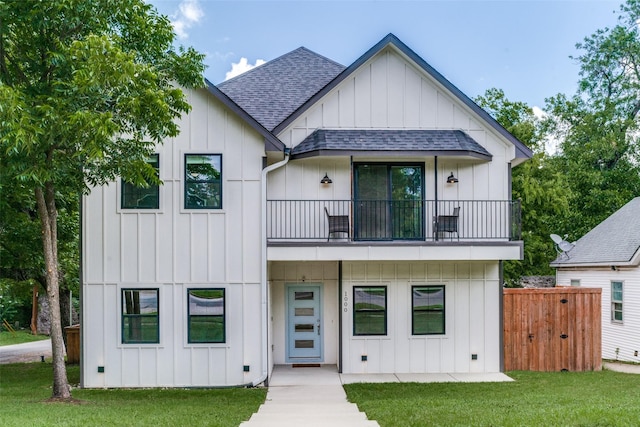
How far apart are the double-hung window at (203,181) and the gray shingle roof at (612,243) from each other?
12.8 metres

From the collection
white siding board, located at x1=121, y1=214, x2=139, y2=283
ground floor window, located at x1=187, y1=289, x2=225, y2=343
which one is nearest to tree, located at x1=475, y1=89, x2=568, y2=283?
ground floor window, located at x1=187, y1=289, x2=225, y2=343

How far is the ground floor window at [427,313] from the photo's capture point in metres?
12.7

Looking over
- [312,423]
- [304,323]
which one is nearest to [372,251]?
[304,323]

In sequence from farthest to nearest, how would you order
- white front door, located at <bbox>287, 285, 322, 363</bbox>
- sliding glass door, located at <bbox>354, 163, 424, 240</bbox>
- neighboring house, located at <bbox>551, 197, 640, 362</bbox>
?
neighboring house, located at <bbox>551, 197, 640, 362</bbox> → white front door, located at <bbox>287, 285, 322, 363</bbox> → sliding glass door, located at <bbox>354, 163, 424, 240</bbox>

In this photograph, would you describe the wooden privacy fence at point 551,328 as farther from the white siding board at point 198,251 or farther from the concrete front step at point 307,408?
the white siding board at point 198,251

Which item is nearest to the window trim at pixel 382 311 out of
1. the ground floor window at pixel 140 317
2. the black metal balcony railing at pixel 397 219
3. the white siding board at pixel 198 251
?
the black metal balcony railing at pixel 397 219

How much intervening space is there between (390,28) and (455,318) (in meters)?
6.99

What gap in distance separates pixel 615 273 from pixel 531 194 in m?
5.88

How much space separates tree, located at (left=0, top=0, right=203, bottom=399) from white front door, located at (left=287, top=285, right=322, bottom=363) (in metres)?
4.90

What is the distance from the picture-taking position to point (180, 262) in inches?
458

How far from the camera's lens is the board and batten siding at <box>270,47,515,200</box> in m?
12.8

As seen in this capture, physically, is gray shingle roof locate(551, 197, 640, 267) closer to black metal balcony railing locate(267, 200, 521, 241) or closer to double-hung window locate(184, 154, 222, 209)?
black metal balcony railing locate(267, 200, 521, 241)

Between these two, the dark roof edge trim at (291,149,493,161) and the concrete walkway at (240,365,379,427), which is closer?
the concrete walkway at (240,365,379,427)

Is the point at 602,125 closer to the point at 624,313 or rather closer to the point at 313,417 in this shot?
the point at 624,313
